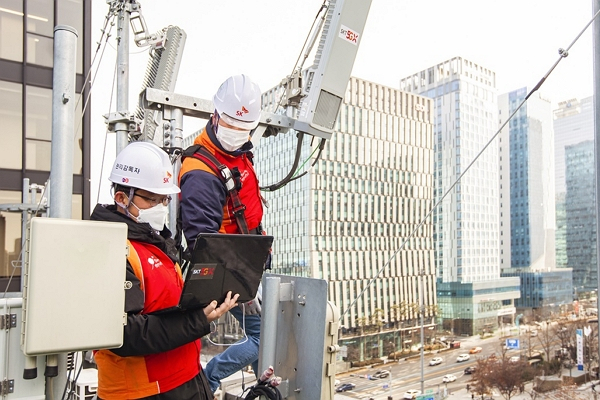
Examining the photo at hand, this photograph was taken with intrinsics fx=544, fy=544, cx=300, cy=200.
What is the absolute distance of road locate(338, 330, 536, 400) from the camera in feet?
203

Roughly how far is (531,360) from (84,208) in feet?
235

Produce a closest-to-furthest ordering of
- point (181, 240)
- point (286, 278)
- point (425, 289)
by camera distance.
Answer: point (286, 278)
point (181, 240)
point (425, 289)

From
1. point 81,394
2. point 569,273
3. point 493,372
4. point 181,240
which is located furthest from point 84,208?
point 569,273

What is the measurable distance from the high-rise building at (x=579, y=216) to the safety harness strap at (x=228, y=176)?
3622 inches

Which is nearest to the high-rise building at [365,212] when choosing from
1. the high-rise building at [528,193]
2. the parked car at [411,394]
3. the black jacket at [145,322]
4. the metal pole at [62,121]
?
the parked car at [411,394]

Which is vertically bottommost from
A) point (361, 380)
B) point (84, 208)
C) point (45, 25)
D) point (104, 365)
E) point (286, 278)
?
point (361, 380)

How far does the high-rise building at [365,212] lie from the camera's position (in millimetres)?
67000

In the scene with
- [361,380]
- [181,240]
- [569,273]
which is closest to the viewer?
[181,240]

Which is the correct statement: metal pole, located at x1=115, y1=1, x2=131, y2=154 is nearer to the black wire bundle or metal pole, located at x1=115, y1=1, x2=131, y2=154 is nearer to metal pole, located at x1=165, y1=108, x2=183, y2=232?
metal pole, located at x1=165, y1=108, x2=183, y2=232

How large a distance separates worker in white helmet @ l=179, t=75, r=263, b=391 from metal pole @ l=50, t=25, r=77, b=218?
421mm

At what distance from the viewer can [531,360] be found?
232 feet

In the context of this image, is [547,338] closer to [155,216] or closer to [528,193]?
[528,193]

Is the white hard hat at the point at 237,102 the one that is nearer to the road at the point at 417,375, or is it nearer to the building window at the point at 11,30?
the building window at the point at 11,30

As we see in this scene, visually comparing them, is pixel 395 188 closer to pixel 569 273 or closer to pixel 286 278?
pixel 569 273
